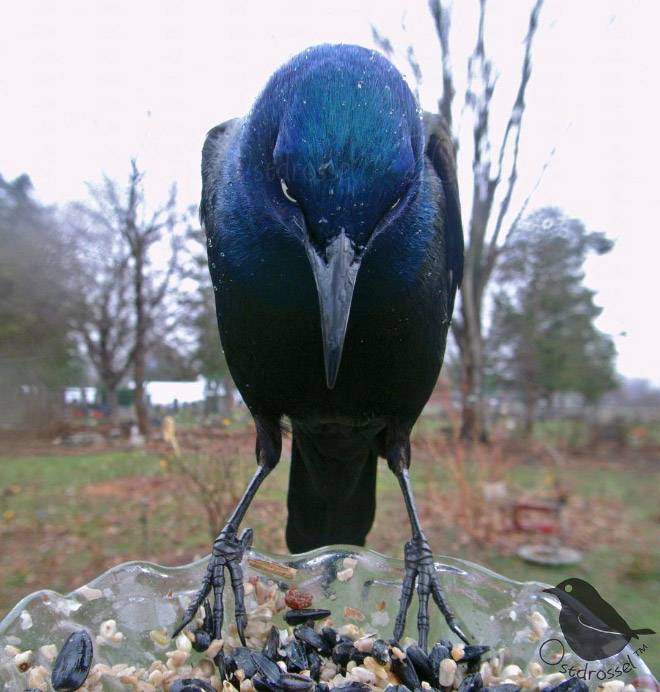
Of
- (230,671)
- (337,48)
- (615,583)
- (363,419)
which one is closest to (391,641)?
(230,671)

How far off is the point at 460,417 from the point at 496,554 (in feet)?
6.30

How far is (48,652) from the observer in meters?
1.35

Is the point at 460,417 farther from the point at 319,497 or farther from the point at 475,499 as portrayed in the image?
the point at 319,497

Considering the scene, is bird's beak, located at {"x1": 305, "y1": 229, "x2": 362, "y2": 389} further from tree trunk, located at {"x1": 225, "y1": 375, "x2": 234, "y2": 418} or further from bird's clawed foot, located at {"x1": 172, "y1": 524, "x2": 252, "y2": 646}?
tree trunk, located at {"x1": 225, "y1": 375, "x2": 234, "y2": 418}

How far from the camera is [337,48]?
1442mm

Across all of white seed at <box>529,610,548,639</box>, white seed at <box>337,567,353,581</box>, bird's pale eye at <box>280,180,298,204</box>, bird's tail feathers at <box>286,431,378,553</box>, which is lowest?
white seed at <box>529,610,548,639</box>

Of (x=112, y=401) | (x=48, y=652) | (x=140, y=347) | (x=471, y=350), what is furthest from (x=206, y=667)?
(x=471, y=350)

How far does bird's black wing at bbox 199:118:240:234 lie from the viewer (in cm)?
188

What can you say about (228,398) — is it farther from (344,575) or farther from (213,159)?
(344,575)

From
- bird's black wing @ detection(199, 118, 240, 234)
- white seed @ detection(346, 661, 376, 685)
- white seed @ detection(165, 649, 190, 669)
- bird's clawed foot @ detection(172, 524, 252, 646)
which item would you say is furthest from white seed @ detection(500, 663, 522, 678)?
bird's black wing @ detection(199, 118, 240, 234)

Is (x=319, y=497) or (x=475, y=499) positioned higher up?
(x=319, y=497)

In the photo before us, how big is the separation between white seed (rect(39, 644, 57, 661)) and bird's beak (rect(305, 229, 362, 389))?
0.93m

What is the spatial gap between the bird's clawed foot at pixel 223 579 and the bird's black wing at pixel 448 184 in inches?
44.7

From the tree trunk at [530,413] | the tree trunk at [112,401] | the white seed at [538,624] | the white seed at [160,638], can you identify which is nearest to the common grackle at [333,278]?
the white seed at [160,638]
